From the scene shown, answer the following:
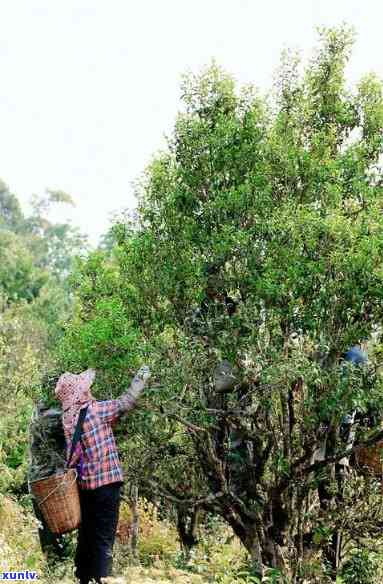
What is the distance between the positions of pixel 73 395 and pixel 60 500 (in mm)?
877

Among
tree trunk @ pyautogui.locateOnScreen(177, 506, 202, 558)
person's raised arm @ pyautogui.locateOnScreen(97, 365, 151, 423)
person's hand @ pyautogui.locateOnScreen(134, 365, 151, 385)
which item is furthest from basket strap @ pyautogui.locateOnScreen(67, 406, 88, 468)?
tree trunk @ pyautogui.locateOnScreen(177, 506, 202, 558)

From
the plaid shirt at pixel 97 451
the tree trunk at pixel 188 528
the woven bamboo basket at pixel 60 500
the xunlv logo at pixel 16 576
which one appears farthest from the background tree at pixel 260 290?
the tree trunk at pixel 188 528

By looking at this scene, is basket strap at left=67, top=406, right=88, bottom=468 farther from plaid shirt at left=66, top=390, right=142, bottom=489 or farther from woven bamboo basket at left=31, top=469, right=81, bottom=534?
woven bamboo basket at left=31, top=469, right=81, bottom=534

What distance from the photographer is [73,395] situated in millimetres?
6590

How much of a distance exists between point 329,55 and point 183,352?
12.7 ft

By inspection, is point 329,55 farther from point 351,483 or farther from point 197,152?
point 351,483

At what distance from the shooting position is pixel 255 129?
312 inches

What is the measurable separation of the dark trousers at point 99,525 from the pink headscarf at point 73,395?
53cm

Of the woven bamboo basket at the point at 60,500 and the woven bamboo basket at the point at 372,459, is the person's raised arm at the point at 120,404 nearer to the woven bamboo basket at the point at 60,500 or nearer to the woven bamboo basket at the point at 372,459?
the woven bamboo basket at the point at 60,500

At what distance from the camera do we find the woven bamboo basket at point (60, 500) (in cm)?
616

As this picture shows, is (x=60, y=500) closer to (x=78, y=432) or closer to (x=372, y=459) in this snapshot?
(x=78, y=432)

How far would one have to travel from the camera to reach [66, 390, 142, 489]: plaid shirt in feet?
20.8

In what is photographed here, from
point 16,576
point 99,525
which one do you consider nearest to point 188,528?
point 99,525

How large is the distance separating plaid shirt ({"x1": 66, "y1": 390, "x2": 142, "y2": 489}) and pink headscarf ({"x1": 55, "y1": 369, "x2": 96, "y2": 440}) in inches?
4.9
